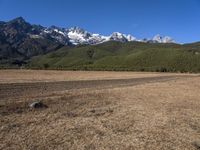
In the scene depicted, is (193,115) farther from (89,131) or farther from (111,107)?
(89,131)

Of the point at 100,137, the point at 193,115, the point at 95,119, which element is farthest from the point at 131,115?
the point at 100,137

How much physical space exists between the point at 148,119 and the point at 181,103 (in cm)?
834

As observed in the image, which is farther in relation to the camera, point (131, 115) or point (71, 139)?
point (131, 115)

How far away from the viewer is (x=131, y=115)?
19578 mm

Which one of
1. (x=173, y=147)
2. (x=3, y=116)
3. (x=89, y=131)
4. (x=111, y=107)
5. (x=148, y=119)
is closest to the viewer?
(x=173, y=147)

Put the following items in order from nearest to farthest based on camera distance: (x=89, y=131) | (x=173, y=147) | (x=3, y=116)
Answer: (x=173, y=147) → (x=89, y=131) → (x=3, y=116)

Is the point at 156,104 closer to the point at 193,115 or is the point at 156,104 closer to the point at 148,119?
the point at 193,115

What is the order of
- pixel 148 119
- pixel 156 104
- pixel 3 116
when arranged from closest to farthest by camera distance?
pixel 3 116 → pixel 148 119 → pixel 156 104

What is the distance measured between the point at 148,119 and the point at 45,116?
5.62 meters

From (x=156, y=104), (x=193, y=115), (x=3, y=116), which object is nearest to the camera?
(x=3, y=116)

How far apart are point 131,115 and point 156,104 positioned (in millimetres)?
5945

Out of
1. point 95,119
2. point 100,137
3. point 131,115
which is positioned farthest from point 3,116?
A: point 131,115

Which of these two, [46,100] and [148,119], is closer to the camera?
[148,119]

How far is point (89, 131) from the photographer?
1512 centimetres
